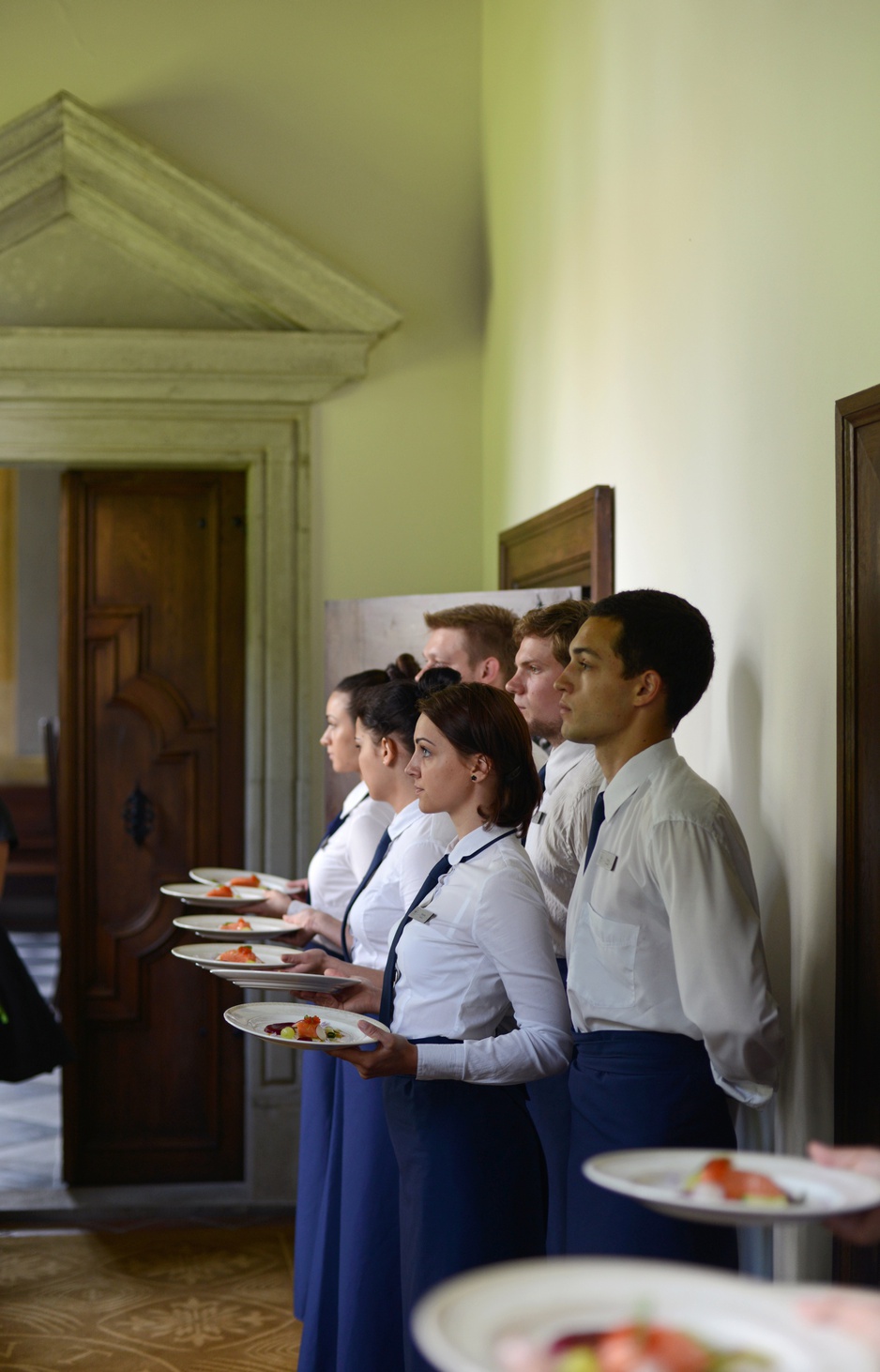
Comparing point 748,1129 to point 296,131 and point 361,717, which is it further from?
point 296,131

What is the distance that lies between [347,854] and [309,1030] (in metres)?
1.37

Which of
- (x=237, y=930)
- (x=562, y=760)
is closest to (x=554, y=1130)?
(x=562, y=760)

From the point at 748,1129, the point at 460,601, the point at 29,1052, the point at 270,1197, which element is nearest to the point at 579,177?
the point at 460,601

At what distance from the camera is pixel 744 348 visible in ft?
8.44

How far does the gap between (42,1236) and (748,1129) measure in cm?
337

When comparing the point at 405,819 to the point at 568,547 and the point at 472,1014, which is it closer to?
the point at 472,1014

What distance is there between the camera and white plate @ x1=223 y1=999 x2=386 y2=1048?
2258mm

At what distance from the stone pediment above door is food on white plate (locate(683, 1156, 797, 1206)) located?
164 inches

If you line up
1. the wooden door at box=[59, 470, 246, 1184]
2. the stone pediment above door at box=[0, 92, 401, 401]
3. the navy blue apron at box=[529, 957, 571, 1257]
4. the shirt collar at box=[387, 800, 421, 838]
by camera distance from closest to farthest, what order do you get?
the navy blue apron at box=[529, 957, 571, 1257] < the shirt collar at box=[387, 800, 421, 838] < the stone pediment above door at box=[0, 92, 401, 401] < the wooden door at box=[59, 470, 246, 1184]

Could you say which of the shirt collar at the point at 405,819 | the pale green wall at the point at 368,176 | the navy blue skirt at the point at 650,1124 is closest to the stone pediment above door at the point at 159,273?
the pale green wall at the point at 368,176

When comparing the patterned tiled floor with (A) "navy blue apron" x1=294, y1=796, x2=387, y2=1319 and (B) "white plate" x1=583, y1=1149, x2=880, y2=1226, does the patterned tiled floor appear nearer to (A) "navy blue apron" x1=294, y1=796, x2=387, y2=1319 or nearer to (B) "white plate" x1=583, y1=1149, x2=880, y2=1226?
(A) "navy blue apron" x1=294, y1=796, x2=387, y2=1319

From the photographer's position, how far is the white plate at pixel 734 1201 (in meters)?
1.29

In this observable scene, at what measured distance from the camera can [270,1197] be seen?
5.18 metres

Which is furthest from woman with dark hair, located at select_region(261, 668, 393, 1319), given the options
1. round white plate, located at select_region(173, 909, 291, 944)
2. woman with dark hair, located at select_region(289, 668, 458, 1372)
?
woman with dark hair, located at select_region(289, 668, 458, 1372)
